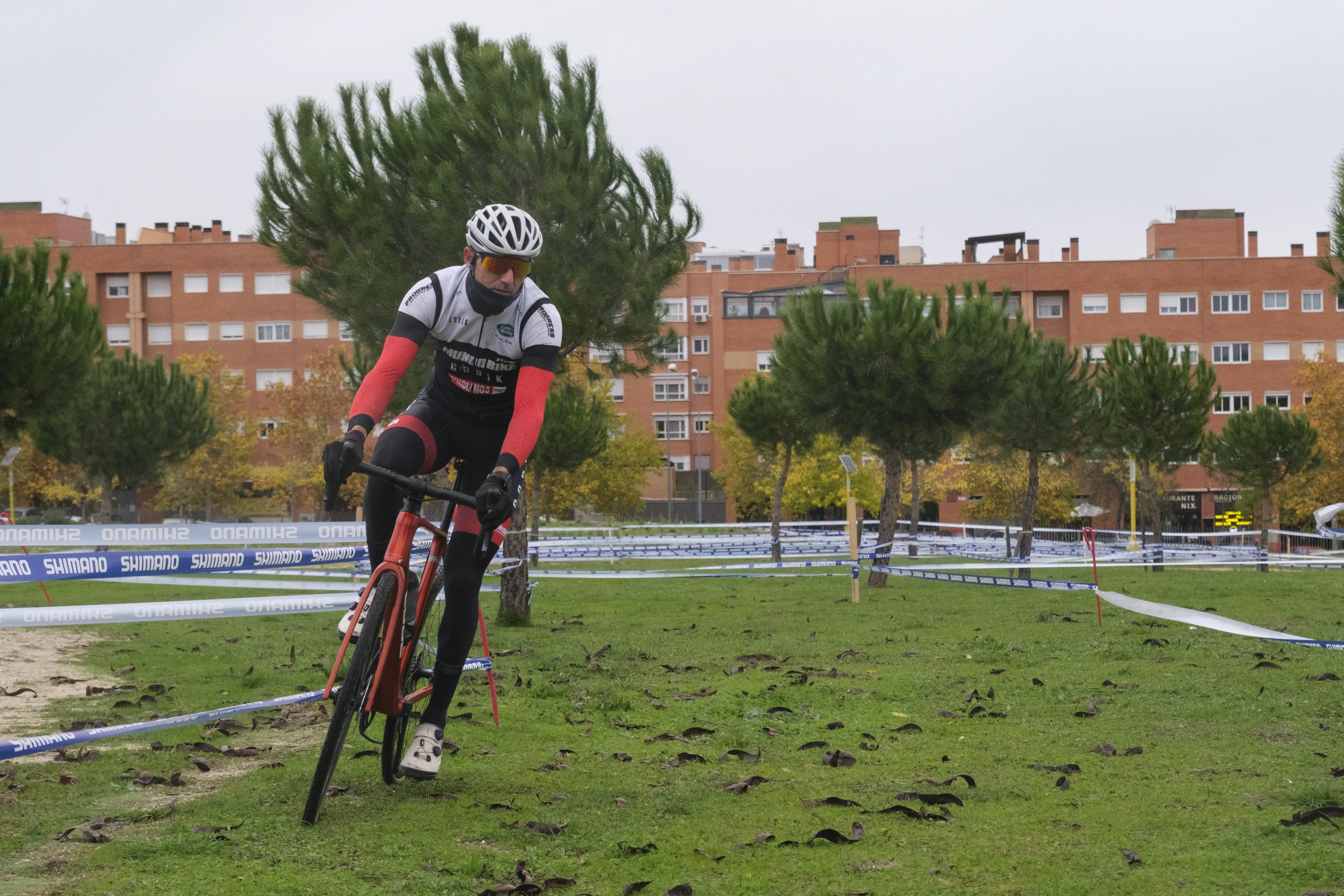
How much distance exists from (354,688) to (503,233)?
1875 mm

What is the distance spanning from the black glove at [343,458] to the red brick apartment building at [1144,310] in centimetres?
6826

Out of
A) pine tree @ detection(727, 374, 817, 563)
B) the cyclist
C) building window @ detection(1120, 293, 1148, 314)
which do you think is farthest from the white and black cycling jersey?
building window @ detection(1120, 293, 1148, 314)

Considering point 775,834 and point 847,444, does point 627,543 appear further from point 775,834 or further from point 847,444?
point 775,834

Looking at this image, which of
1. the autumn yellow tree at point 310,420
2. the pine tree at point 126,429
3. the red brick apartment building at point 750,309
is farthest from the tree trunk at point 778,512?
the red brick apartment building at point 750,309

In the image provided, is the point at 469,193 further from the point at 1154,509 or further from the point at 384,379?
the point at 1154,509

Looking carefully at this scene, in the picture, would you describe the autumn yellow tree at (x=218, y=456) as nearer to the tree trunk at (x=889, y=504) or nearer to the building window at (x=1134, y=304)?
the tree trunk at (x=889, y=504)

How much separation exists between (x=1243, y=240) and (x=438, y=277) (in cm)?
8962

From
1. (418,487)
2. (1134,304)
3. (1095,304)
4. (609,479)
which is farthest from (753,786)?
(1134,304)

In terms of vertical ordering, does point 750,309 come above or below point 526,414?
above

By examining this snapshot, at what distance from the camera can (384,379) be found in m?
5.10

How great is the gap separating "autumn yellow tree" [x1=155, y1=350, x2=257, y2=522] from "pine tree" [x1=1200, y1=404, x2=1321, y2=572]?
41.1 metres

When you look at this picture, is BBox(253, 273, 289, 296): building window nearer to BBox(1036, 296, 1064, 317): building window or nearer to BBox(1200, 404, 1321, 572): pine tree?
BBox(1036, 296, 1064, 317): building window

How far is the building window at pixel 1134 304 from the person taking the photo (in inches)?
3150

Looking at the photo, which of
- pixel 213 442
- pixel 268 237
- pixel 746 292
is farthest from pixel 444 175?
pixel 746 292
